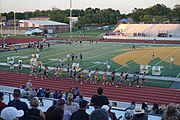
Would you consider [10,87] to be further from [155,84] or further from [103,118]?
A: [103,118]

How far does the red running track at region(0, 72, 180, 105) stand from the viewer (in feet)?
55.4

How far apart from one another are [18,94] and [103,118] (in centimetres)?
224

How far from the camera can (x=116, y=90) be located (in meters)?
18.8

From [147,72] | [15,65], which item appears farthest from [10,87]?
[147,72]

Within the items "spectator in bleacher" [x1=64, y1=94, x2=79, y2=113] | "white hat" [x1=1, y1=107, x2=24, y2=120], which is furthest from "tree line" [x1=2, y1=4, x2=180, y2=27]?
"white hat" [x1=1, y1=107, x2=24, y2=120]

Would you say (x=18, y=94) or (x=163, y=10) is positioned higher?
(x=163, y=10)

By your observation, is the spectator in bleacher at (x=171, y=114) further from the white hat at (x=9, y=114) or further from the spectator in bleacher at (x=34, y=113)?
the white hat at (x=9, y=114)

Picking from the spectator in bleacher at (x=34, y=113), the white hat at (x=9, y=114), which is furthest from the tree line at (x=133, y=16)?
the white hat at (x=9, y=114)

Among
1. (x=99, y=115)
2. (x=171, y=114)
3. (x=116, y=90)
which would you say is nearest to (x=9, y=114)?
(x=99, y=115)

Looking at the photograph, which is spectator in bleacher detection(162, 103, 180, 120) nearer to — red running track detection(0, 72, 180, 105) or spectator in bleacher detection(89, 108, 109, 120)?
spectator in bleacher detection(89, 108, 109, 120)

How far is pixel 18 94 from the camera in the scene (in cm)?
603

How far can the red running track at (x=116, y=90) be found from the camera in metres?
16.9

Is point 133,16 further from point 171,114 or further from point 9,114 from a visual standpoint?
point 171,114

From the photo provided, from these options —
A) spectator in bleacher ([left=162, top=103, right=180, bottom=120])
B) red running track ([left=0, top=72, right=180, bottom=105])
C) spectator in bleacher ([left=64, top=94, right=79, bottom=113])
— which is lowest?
red running track ([left=0, top=72, right=180, bottom=105])
